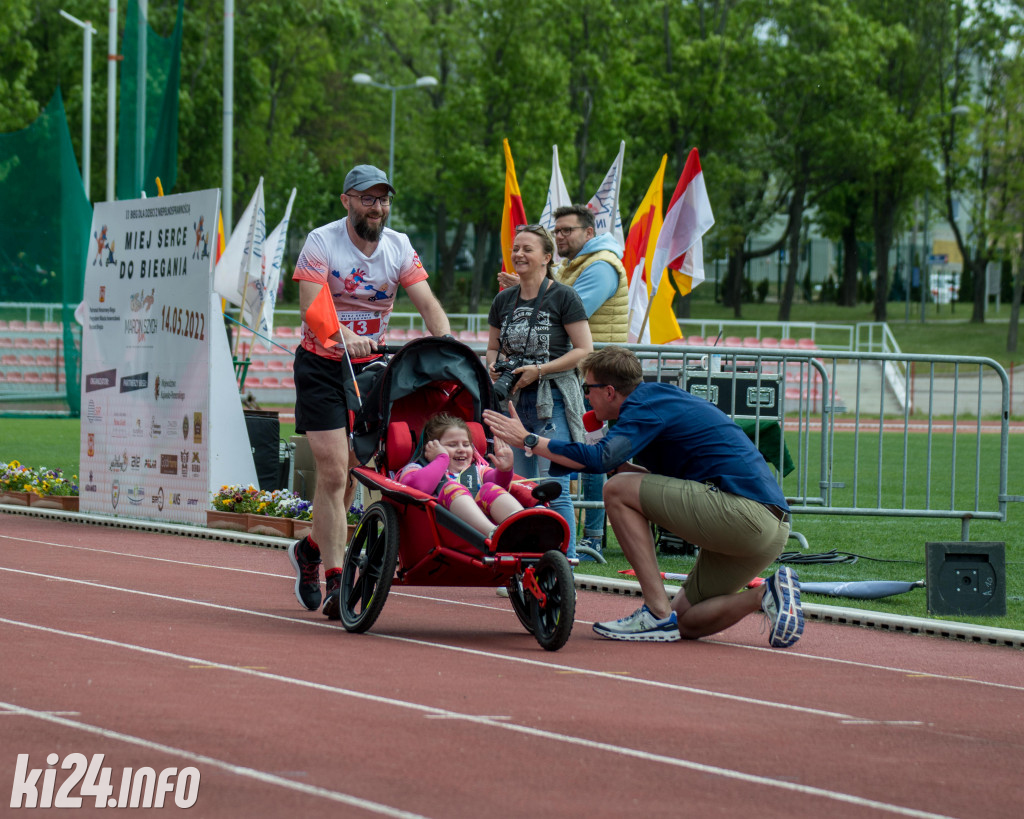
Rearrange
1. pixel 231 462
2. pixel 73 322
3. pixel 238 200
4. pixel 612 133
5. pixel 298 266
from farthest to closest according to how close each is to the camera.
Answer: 1. pixel 238 200
2. pixel 612 133
3. pixel 73 322
4. pixel 231 462
5. pixel 298 266

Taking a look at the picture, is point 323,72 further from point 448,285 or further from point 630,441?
point 630,441

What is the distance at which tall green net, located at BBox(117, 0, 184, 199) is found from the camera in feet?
68.8

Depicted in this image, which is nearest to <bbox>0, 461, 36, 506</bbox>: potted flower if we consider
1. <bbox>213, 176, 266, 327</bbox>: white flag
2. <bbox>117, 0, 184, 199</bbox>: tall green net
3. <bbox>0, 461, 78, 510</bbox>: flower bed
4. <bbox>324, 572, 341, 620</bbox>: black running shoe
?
<bbox>0, 461, 78, 510</bbox>: flower bed

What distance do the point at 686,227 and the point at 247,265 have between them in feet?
21.7

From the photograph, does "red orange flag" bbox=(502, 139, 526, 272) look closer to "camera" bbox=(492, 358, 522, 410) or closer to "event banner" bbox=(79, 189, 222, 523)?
"event banner" bbox=(79, 189, 222, 523)

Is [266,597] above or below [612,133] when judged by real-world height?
below

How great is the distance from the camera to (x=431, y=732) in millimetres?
4840

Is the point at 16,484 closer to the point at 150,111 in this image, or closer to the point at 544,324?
the point at 544,324

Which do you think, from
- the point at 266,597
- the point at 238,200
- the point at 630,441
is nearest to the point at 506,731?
the point at 630,441

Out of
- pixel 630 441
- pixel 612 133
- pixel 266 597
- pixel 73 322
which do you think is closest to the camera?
pixel 630 441

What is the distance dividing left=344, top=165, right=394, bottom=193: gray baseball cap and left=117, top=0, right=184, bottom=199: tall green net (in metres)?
14.0

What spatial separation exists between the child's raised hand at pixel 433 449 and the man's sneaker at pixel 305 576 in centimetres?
95

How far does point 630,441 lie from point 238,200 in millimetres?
50784

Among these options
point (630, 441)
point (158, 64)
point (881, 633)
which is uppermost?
point (158, 64)
